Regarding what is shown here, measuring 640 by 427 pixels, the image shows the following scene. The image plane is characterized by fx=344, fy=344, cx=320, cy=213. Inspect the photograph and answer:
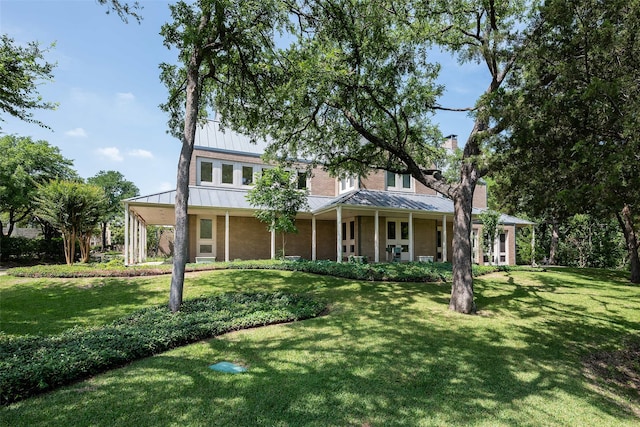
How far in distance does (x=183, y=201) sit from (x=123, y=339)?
3445 millimetres

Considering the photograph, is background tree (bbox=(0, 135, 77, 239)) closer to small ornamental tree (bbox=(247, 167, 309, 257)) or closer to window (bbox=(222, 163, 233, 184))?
window (bbox=(222, 163, 233, 184))

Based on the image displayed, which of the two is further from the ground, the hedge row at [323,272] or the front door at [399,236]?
the front door at [399,236]

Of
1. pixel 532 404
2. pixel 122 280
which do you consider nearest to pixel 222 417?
pixel 532 404

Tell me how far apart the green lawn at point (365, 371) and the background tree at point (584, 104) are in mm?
2932

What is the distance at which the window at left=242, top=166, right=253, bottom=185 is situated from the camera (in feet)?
73.0

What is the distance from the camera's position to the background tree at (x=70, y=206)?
1777 cm

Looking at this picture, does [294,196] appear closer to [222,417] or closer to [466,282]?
[466,282]

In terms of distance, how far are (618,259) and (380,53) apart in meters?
28.2

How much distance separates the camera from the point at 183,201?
8078 mm


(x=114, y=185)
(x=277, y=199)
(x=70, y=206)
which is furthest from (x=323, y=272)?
(x=114, y=185)

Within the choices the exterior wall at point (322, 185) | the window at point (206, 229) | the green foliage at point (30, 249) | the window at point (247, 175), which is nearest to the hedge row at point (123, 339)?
the window at point (206, 229)

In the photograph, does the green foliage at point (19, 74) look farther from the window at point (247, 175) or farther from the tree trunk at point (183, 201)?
the window at point (247, 175)

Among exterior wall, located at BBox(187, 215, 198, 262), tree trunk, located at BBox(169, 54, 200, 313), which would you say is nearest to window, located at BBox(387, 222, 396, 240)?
exterior wall, located at BBox(187, 215, 198, 262)

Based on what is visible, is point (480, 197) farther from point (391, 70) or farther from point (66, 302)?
point (66, 302)
